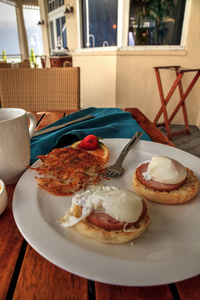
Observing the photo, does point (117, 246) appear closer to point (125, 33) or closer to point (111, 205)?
point (111, 205)

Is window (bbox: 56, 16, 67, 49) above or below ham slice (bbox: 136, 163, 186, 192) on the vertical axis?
above

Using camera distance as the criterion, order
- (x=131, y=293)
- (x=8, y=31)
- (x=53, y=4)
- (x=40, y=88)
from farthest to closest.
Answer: (x=8, y=31), (x=53, y=4), (x=40, y=88), (x=131, y=293)

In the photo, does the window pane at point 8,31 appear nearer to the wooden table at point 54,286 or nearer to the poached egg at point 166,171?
the poached egg at point 166,171

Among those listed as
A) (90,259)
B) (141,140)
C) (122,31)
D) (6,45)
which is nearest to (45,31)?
(6,45)

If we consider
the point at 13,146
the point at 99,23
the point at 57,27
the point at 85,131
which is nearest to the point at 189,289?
the point at 13,146

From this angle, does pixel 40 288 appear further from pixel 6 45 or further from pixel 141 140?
pixel 6 45

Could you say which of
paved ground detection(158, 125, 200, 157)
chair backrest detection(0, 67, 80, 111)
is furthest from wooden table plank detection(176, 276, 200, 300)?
paved ground detection(158, 125, 200, 157)

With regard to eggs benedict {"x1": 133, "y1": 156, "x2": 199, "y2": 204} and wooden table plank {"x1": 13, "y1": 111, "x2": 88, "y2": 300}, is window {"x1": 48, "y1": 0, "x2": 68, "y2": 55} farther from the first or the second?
wooden table plank {"x1": 13, "y1": 111, "x2": 88, "y2": 300}
